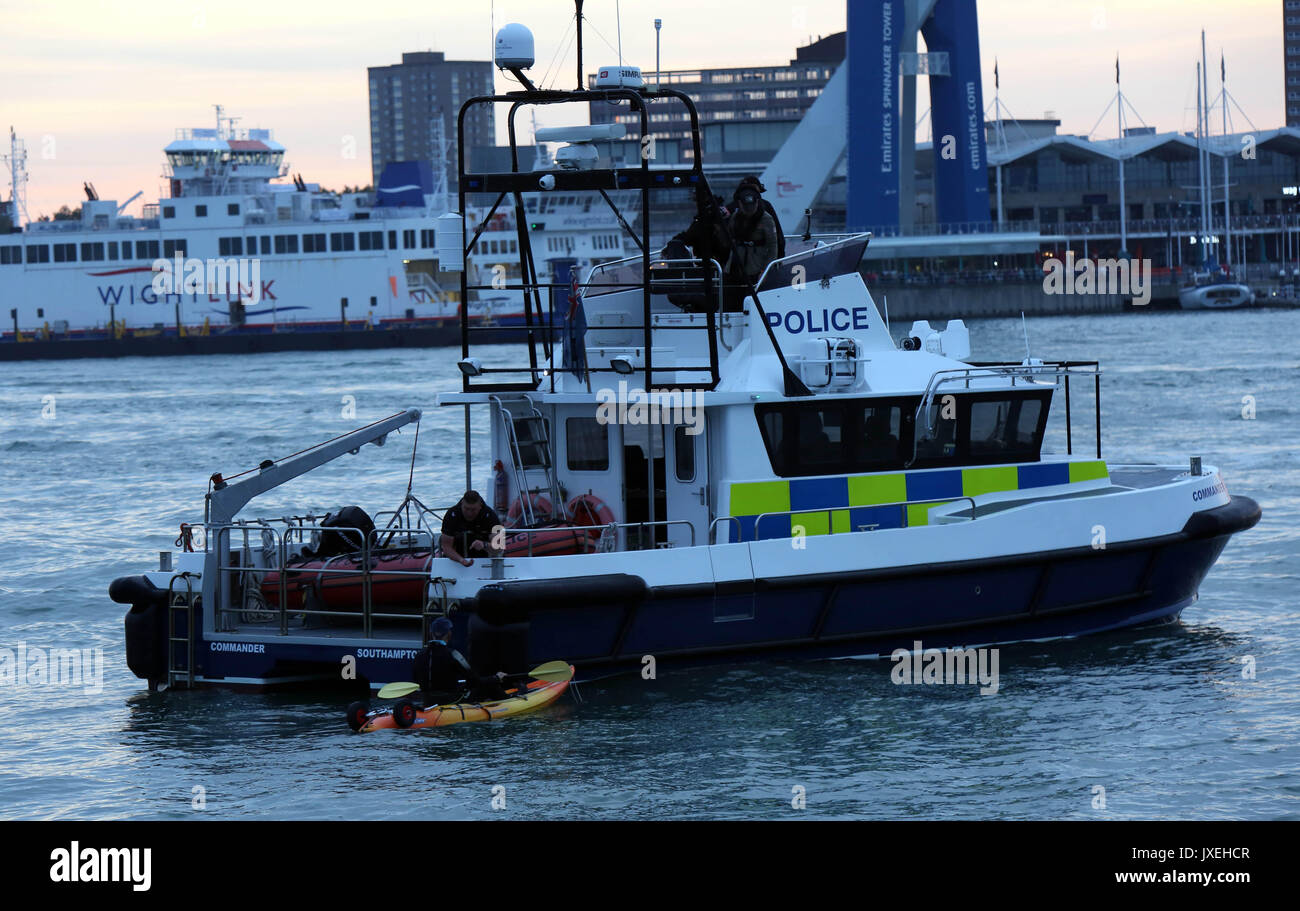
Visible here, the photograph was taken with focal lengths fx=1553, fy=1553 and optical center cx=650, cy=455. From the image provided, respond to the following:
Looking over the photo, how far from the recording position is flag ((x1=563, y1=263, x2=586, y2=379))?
Result: 39.2 feet

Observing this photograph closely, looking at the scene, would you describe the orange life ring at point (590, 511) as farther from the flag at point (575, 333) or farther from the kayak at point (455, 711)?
the kayak at point (455, 711)

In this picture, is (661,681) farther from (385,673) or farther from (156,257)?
(156,257)

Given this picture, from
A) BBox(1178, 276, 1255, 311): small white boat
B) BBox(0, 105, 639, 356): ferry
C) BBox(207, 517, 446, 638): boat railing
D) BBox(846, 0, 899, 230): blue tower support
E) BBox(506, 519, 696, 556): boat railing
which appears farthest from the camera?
BBox(1178, 276, 1255, 311): small white boat

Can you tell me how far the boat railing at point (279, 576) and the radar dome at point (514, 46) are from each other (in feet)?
11.9

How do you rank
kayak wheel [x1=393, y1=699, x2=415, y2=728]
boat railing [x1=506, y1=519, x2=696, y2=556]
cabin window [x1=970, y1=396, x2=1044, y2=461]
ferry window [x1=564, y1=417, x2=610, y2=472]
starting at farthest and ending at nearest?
cabin window [x1=970, y1=396, x2=1044, y2=461]
ferry window [x1=564, y1=417, x2=610, y2=472]
boat railing [x1=506, y1=519, x2=696, y2=556]
kayak wheel [x1=393, y1=699, x2=415, y2=728]

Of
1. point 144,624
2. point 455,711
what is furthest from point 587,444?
point 144,624

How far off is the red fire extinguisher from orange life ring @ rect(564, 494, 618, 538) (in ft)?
2.48

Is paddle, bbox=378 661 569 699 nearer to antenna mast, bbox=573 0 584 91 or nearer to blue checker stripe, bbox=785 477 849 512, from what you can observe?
blue checker stripe, bbox=785 477 849 512

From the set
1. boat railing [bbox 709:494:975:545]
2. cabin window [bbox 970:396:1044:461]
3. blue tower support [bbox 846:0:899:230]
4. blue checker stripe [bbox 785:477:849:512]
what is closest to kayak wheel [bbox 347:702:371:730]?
boat railing [bbox 709:494:975:545]

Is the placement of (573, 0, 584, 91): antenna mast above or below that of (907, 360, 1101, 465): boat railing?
above

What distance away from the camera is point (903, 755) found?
10273 millimetres

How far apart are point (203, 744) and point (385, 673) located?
1.34 metres

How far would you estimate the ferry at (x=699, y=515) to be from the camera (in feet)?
36.9

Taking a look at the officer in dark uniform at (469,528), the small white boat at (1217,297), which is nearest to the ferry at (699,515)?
the officer in dark uniform at (469,528)
